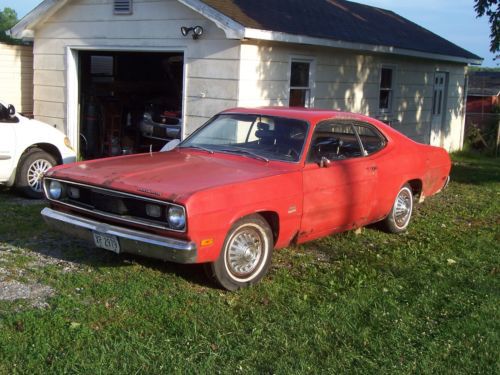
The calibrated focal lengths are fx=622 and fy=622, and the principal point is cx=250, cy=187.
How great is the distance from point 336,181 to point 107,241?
2.28m

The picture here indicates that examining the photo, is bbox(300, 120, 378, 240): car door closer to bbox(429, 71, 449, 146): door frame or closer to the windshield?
the windshield

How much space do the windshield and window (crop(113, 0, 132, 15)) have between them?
5104 millimetres

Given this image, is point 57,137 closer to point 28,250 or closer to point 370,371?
point 28,250

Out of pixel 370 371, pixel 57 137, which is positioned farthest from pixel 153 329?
pixel 57 137

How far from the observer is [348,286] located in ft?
17.8

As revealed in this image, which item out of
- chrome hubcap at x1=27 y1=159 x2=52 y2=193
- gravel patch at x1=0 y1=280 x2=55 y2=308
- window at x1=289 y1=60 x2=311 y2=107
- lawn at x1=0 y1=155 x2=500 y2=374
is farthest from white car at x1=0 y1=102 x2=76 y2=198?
window at x1=289 y1=60 x2=311 y2=107

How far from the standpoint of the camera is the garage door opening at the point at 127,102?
12.7 meters

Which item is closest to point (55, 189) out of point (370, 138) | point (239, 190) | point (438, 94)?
point (239, 190)

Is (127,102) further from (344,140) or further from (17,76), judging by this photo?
(344,140)

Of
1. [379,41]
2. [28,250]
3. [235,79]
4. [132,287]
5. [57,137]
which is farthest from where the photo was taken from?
[379,41]

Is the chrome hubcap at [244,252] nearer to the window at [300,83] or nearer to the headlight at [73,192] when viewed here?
the headlight at [73,192]

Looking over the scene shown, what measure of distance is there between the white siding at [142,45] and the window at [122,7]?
0.27 feet

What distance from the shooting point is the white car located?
8.45 m

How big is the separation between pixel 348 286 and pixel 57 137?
5.46 meters
